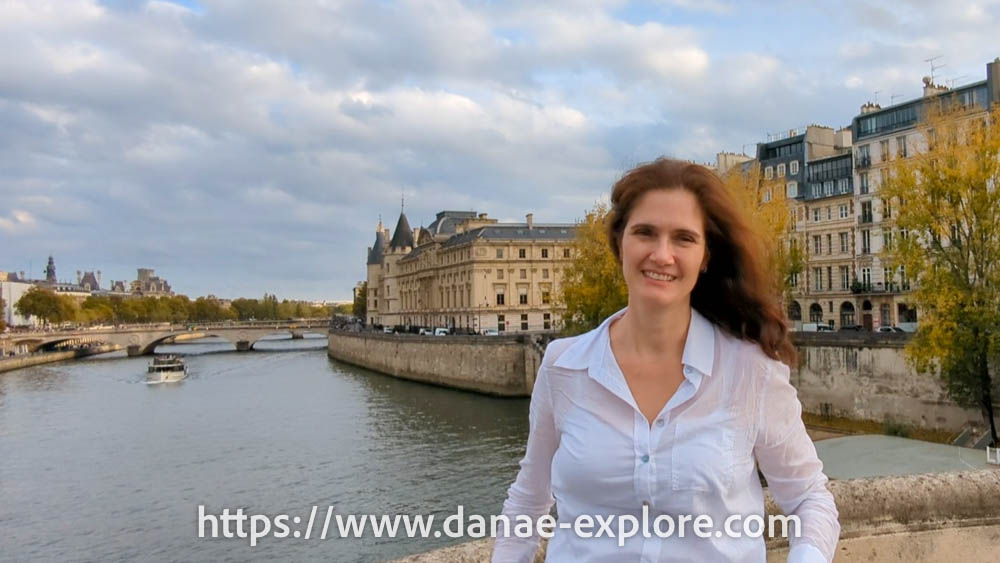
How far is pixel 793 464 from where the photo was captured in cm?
194

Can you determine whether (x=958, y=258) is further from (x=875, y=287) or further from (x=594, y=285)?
(x=875, y=287)

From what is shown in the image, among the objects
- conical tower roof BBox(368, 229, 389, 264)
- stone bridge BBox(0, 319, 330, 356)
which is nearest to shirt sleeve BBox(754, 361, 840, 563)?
stone bridge BBox(0, 319, 330, 356)

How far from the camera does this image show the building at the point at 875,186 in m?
34.2

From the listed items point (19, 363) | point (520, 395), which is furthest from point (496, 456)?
point (19, 363)

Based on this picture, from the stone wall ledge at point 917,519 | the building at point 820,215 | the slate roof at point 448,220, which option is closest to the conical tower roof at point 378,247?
the slate roof at point 448,220

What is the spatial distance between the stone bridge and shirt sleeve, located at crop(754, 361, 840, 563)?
8039cm

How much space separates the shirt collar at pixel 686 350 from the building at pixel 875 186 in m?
35.6

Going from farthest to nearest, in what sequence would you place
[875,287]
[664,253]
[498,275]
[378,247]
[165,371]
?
[378,247] → [498,275] → [165,371] → [875,287] → [664,253]

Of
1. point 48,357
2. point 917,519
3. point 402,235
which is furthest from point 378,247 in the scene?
point 917,519

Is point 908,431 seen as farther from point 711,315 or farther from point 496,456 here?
point 711,315

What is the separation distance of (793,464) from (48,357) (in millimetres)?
81304

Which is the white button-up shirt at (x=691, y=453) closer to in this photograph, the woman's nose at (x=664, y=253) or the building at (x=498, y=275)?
the woman's nose at (x=664, y=253)

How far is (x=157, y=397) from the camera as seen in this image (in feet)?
133

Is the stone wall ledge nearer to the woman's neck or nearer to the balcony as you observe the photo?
the woman's neck
